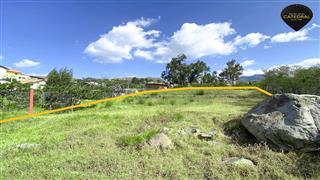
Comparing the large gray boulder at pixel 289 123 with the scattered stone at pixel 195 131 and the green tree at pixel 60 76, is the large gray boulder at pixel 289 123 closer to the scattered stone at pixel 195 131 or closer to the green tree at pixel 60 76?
the scattered stone at pixel 195 131

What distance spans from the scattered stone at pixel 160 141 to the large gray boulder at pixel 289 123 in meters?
1.59

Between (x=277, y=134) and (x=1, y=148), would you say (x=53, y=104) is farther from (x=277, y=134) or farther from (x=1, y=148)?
(x=277, y=134)

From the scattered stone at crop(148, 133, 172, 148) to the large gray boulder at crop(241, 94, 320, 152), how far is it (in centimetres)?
159

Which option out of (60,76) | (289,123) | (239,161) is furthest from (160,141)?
(60,76)

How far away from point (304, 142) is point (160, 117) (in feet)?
10.8

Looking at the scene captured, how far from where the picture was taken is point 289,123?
170 inches

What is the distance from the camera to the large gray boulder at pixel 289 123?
4145mm

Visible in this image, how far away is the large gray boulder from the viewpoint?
13.6ft

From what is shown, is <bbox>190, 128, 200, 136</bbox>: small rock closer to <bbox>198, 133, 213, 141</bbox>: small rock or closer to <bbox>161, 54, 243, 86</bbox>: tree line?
<bbox>198, 133, 213, 141</bbox>: small rock

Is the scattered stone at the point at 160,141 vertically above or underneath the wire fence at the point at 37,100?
underneath

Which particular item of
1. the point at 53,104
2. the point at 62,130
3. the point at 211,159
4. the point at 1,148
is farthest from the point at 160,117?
the point at 53,104

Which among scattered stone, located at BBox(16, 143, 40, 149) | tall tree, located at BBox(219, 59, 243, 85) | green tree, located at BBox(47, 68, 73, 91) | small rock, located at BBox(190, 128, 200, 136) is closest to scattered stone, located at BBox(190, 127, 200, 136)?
small rock, located at BBox(190, 128, 200, 136)

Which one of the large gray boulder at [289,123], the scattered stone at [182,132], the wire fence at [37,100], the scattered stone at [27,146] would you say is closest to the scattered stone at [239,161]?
the large gray boulder at [289,123]

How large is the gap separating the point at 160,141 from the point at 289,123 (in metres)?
2.16
